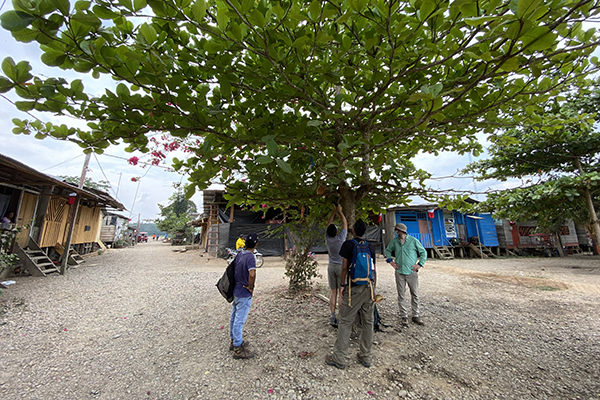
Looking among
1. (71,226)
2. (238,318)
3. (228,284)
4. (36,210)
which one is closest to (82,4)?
(228,284)

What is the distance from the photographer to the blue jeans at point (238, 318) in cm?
318

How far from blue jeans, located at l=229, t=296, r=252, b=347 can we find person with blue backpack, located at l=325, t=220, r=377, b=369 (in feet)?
3.71

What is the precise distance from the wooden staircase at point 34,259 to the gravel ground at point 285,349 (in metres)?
2.12

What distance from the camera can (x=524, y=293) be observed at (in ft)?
20.1

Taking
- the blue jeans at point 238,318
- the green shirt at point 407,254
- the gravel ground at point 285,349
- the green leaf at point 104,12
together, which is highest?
the green leaf at point 104,12

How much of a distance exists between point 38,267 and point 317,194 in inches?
373

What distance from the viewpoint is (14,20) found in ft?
3.75

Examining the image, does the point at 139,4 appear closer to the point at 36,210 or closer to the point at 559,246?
the point at 36,210

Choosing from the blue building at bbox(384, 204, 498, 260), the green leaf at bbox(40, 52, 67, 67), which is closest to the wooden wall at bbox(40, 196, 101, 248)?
the green leaf at bbox(40, 52, 67, 67)

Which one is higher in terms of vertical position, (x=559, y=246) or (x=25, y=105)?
(x=25, y=105)

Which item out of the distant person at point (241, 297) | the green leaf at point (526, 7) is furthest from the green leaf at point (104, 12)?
the distant person at point (241, 297)

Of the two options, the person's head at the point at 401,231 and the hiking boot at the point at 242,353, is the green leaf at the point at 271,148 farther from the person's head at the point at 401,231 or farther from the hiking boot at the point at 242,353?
the person's head at the point at 401,231

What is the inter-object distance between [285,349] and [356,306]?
3.93 feet

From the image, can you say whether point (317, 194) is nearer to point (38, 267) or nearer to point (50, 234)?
point (38, 267)
